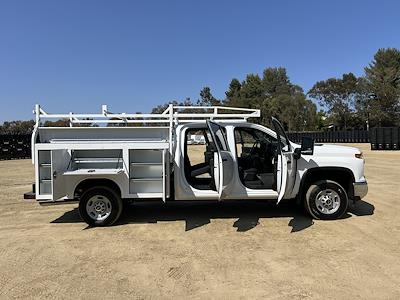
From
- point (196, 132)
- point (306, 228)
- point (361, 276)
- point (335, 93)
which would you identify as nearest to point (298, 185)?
point (306, 228)

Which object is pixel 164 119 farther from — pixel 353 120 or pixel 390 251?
pixel 353 120

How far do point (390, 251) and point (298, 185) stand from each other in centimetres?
228

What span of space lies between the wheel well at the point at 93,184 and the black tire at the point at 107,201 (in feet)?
0.34

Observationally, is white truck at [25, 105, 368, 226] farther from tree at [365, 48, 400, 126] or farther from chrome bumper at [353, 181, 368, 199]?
tree at [365, 48, 400, 126]

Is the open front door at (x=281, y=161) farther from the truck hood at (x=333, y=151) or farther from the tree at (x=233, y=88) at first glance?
the tree at (x=233, y=88)

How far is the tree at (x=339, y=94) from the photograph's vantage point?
260 ft

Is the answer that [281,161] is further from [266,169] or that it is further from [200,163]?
[200,163]

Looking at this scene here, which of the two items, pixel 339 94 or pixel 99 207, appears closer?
pixel 99 207

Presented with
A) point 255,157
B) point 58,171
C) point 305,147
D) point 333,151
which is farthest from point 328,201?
point 58,171

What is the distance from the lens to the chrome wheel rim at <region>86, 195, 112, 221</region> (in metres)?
7.89

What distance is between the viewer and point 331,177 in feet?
27.8

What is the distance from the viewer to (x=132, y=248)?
21.5ft

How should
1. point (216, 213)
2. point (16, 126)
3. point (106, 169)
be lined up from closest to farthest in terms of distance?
point (106, 169)
point (216, 213)
point (16, 126)

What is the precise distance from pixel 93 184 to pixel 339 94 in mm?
78667
